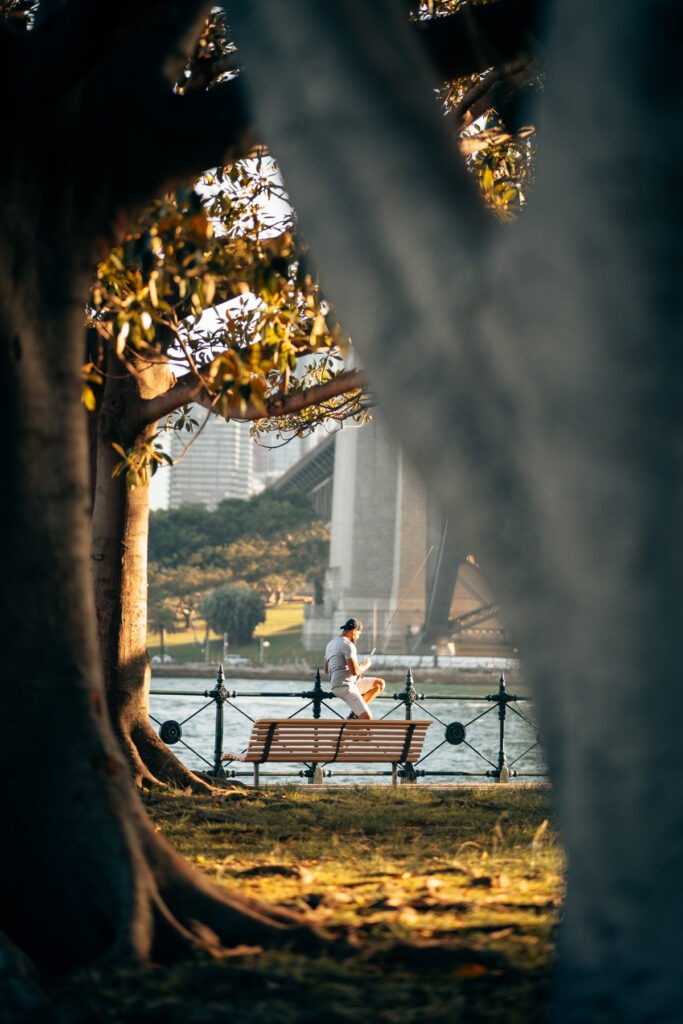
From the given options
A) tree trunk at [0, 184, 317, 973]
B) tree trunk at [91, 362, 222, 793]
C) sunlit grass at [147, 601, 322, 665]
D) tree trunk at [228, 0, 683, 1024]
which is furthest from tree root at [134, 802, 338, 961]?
sunlit grass at [147, 601, 322, 665]

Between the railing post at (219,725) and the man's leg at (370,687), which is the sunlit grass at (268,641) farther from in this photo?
the railing post at (219,725)

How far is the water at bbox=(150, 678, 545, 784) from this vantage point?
41.3ft

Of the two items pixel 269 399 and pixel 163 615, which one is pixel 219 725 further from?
pixel 163 615

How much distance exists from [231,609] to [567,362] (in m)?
66.3

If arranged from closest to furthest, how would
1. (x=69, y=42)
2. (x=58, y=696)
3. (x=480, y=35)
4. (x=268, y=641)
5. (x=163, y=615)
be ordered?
(x=58, y=696)
(x=69, y=42)
(x=480, y=35)
(x=163, y=615)
(x=268, y=641)

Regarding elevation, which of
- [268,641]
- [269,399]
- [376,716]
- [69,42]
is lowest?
[376,716]

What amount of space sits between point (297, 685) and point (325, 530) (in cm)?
1303

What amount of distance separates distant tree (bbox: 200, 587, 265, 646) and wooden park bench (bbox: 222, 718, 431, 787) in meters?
57.1

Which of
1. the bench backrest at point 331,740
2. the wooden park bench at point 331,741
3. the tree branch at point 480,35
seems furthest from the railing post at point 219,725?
the tree branch at point 480,35

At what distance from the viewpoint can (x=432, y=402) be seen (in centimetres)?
288

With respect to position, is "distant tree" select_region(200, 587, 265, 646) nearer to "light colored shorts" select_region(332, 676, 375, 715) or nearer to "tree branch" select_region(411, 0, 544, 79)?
"light colored shorts" select_region(332, 676, 375, 715)

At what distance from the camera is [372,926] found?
4.18m

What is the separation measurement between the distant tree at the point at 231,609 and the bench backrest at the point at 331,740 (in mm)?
57318

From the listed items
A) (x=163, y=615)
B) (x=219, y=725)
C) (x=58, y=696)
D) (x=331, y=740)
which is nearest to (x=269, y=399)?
(x=331, y=740)
